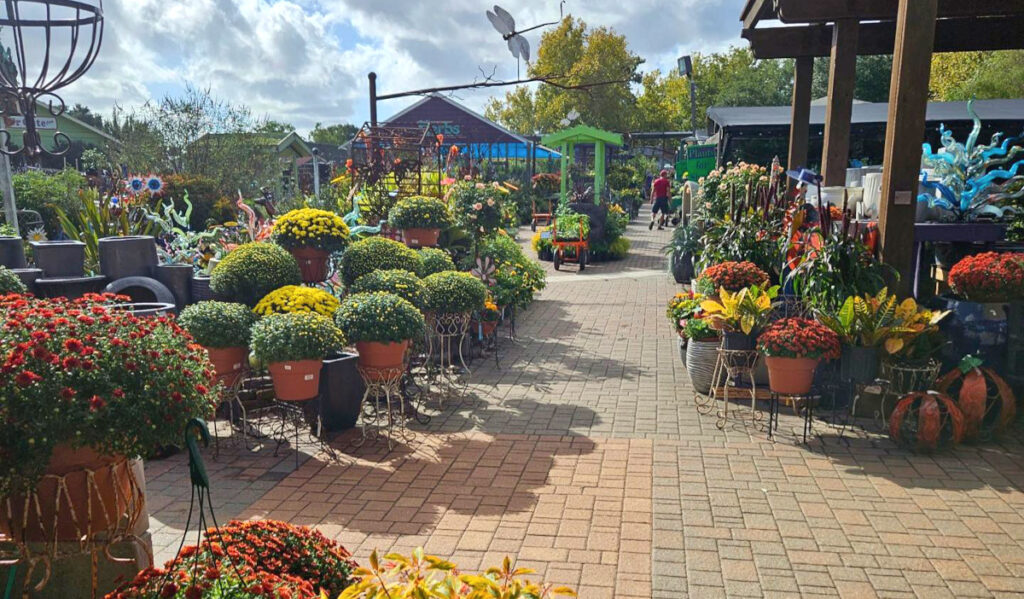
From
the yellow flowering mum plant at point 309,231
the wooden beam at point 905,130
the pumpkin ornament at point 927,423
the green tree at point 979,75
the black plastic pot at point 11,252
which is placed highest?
the green tree at point 979,75

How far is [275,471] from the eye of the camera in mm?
4930

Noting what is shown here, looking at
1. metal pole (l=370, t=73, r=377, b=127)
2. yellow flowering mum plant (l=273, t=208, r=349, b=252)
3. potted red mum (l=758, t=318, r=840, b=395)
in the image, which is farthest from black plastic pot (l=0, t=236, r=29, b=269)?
potted red mum (l=758, t=318, r=840, b=395)

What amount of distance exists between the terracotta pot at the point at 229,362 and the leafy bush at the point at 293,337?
0.28m

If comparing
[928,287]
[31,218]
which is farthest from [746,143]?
[31,218]

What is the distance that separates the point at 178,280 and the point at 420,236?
105 inches

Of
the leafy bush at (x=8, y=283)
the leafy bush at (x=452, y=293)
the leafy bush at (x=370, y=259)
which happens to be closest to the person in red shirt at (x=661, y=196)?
the leafy bush at (x=452, y=293)

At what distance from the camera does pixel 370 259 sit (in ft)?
21.5

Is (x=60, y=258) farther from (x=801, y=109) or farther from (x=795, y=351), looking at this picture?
(x=801, y=109)

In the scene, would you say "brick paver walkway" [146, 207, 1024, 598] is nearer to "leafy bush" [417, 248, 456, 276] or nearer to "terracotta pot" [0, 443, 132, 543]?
"leafy bush" [417, 248, 456, 276]

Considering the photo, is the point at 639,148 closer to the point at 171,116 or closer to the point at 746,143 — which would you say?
the point at 746,143

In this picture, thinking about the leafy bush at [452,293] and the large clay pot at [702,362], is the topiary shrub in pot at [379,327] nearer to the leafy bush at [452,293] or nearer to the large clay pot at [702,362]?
the leafy bush at [452,293]

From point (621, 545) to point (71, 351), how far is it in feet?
9.06

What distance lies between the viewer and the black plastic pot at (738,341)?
5887 mm

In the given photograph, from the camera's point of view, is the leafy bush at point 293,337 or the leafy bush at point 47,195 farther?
the leafy bush at point 47,195
